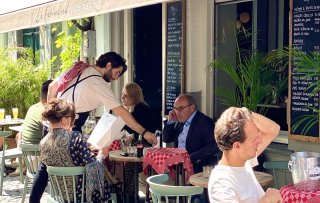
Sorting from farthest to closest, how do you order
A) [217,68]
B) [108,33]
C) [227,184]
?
[108,33] < [217,68] < [227,184]

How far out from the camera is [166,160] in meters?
5.25

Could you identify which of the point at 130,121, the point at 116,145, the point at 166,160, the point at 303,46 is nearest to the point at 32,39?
the point at 116,145

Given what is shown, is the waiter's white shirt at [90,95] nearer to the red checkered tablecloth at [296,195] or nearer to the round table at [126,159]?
the round table at [126,159]

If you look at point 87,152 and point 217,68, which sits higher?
point 217,68

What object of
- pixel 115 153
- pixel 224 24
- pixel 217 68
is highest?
pixel 224 24

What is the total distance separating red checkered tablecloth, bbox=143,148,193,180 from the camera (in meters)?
5.25

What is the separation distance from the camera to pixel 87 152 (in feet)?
15.0

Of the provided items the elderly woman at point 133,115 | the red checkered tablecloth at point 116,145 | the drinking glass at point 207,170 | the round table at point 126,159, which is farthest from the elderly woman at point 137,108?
the drinking glass at point 207,170

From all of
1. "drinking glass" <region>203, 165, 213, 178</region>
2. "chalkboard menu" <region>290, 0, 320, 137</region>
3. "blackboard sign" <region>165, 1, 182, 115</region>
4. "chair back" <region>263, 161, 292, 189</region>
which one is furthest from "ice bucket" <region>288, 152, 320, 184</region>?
"blackboard sign" <region>165, 1, 182, 115</region>

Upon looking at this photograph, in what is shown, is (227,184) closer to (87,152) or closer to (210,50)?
(87,152)

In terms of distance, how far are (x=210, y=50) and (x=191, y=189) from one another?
122 inches

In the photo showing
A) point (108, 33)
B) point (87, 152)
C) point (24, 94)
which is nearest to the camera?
point (87, 152)

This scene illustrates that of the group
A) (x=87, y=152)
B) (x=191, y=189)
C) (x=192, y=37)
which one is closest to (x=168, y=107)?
(x=192, y=37)

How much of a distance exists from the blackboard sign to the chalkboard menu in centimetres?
199
